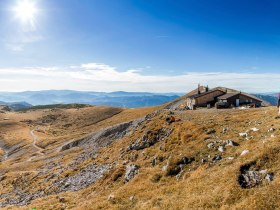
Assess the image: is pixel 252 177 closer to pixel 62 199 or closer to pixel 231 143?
pixel 231 143

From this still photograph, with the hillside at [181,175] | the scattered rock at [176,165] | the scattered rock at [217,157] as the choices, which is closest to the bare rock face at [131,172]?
the hillside at [181,175]

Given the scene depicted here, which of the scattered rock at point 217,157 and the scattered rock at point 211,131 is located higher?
the scattered rock at point 211,131

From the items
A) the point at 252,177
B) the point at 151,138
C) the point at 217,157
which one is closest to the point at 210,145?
the point at 217,157

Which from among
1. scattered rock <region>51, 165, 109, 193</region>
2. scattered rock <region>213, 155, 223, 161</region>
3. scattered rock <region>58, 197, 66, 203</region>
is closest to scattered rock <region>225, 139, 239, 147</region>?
scattered rock <region>213, 155, 223, 161</region>

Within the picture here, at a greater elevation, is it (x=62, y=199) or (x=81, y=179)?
(x=62, y=199)

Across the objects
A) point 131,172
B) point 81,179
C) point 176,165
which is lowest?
point 81,179

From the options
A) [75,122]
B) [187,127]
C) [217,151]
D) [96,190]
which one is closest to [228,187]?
[217,151]

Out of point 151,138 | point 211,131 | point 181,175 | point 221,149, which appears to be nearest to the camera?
point 181,175

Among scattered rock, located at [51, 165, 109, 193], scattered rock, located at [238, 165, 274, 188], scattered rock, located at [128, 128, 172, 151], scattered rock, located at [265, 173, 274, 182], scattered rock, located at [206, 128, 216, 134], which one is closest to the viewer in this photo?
scattered rock, located at [265, 173, 274, 182]

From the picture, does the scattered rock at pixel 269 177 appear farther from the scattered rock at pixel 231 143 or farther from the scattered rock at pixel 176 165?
the scattered rock at pixel 176 165

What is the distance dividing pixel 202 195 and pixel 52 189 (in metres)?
26.9

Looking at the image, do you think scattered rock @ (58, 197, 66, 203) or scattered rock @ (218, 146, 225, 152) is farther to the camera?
scattered rock @ (58, 197, 66, 203)

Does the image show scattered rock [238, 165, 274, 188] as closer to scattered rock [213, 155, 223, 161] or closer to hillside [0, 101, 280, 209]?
hillside [0, 101, 280, 209]

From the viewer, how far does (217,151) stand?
25734 mm
